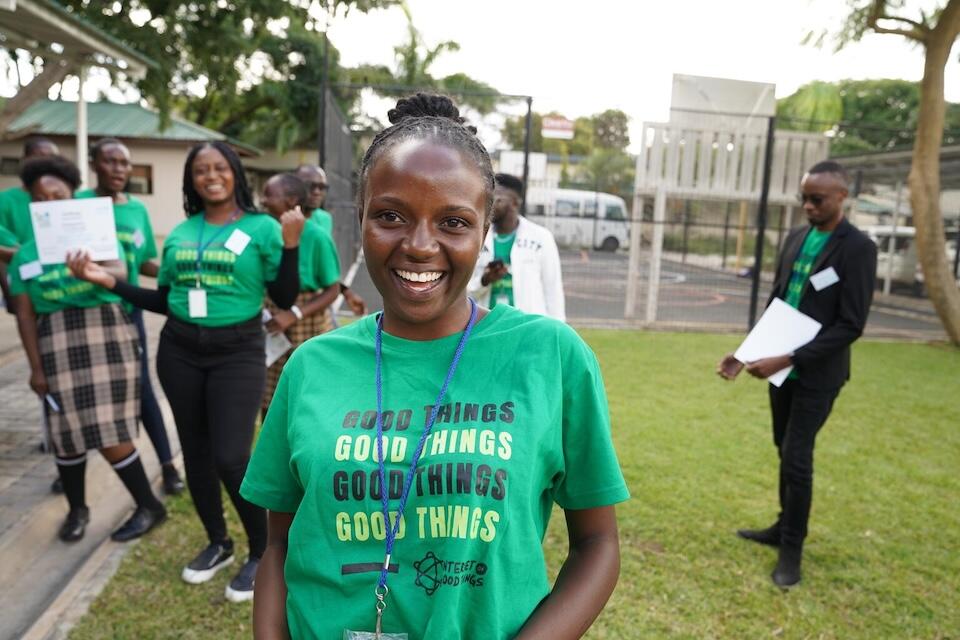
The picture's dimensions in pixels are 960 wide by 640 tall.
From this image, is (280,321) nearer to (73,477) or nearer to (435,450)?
(73,477)

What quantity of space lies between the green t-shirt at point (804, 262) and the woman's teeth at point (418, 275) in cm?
296

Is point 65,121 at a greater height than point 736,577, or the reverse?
point 65,121

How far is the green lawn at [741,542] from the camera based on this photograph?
3295 millimetres

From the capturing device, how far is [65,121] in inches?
862

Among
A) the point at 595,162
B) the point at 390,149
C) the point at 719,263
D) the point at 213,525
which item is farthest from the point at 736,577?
the point at 719,263

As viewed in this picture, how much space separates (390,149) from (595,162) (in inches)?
455

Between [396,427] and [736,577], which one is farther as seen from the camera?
[736,577]

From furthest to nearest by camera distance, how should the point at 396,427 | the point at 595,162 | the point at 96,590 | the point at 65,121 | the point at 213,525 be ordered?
the point at 65,121 → the point at 595,162 → the point at 213,525 → the point at 96,590 → the point at 396,427

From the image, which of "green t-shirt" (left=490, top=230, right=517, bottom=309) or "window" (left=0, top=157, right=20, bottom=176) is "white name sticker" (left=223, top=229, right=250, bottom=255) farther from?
"window" (left=0, top=157, right=20, bottom=176)

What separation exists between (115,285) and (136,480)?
1153 millimetres

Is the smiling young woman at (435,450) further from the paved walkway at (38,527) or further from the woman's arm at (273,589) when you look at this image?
the paved walkway at (38,527)

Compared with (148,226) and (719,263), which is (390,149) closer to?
(148,226)

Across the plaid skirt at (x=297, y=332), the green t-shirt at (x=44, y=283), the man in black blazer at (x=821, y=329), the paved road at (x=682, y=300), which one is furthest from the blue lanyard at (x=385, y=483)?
the paved road at (x=682, y=300)

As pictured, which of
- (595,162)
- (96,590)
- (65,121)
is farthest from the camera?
(65,121)
